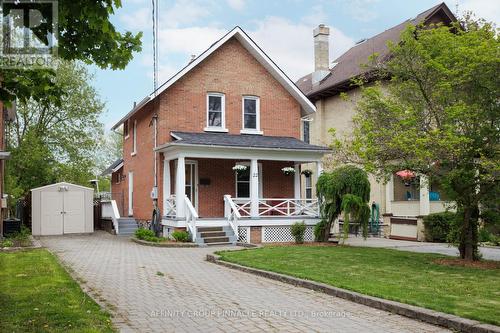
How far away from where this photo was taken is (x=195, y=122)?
71.9 ft

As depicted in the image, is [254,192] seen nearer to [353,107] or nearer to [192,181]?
[192,181]

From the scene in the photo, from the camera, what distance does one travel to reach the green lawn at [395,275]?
7.89 m

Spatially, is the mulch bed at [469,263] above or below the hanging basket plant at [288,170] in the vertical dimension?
below

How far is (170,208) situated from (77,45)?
46.2 feet

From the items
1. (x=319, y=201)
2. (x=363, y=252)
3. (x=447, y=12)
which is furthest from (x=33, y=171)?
(x=447, y=12)

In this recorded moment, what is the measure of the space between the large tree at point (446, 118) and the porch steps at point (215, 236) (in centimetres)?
686

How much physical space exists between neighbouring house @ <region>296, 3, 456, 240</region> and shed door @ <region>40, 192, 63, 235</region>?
45.9ft

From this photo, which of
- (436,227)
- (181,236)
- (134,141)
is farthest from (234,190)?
(436,227)

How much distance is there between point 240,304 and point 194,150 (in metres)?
11.6

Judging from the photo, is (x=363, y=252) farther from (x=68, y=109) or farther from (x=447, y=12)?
(x=68, y=109)

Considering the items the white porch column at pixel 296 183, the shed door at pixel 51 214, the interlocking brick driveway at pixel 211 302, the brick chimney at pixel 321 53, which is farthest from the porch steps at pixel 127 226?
the brick chimney at pixel 321 53

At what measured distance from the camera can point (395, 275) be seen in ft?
35.2

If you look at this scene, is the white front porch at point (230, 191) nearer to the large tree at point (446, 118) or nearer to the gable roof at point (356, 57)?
the large tree at point (446, 118)

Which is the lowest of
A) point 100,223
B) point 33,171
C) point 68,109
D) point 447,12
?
point 100,223
